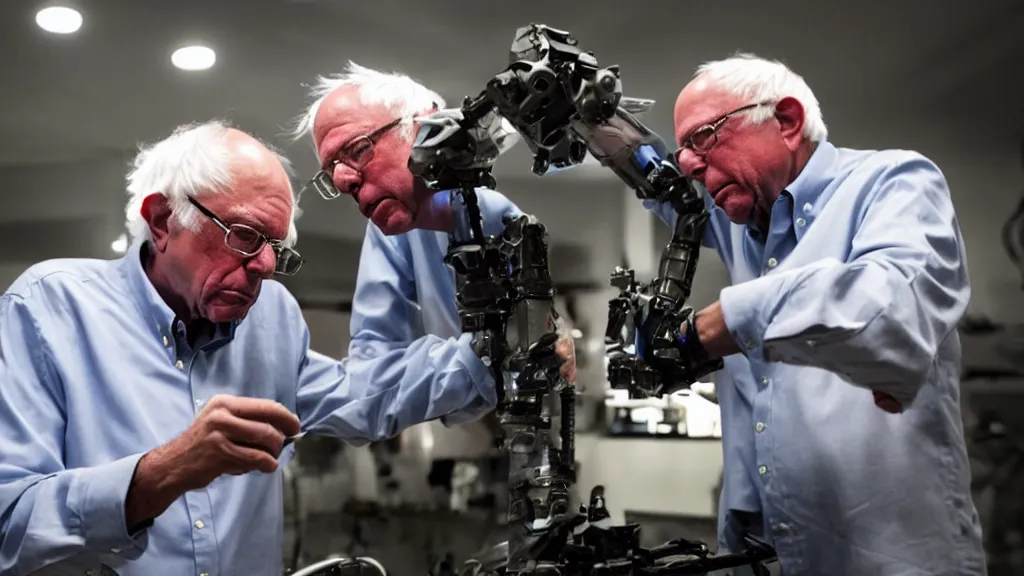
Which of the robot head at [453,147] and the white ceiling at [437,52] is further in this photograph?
the white ceiling at [437,52]

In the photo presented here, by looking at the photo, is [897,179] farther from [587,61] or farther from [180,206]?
[180,206]

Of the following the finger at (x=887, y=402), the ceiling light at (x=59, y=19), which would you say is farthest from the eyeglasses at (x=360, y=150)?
the finger at (x=887, y=402)

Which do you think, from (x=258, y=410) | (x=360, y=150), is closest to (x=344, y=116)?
(x=360, y=150)

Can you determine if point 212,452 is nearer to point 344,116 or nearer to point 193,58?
point 344,116

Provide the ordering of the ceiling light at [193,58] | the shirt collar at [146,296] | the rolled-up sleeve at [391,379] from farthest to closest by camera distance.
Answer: the ceiling light at [193,58], the rolled-up sleeve at [391,379], the shirt collar at [146,296]

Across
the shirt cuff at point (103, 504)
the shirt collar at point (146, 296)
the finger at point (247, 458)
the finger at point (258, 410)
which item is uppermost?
the shirt collar at point (146, 296)

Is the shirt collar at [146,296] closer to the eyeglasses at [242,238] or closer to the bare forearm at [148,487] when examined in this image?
the eyeglasses at [242,238]

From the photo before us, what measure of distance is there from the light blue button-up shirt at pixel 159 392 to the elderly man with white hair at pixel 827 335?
18.7 inches

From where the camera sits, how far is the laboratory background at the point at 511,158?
215 cm

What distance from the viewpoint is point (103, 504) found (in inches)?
51.8

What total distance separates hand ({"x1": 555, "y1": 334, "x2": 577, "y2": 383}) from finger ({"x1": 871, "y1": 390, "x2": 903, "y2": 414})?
19.6 inches

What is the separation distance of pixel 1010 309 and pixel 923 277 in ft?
3.56

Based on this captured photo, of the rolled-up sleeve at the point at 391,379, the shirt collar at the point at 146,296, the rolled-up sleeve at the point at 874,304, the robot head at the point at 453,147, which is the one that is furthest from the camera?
the rolled-up sleeve at the point at 391,379

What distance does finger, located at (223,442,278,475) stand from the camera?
4.21 feet
